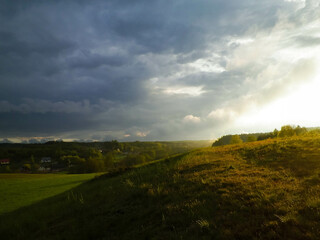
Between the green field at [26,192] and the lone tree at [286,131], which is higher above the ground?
the lone tree at [286,131]

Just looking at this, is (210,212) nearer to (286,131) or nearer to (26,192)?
(26,192)

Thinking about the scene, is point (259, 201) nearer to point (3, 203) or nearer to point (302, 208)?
point (302, 208)

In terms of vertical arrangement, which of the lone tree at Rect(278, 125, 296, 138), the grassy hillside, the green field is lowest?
the green field

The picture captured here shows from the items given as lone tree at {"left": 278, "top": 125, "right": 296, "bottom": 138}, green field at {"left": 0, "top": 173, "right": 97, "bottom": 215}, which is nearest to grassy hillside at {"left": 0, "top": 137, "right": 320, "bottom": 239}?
green field at {"left": 0, "top": 173, "right": 97, "bottom": 215}

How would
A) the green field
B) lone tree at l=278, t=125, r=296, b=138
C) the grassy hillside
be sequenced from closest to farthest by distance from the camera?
the grassy hillside, the green field, lone tree at l=278, t=125, r=296, b=138

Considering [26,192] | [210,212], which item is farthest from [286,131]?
[26,192]

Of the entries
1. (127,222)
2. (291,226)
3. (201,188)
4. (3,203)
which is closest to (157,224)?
(127,222)

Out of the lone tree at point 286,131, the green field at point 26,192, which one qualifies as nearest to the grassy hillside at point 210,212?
the green field at point 26,192

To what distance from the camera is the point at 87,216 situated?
992 cm

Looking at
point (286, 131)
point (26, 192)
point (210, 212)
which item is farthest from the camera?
point (286, 131)

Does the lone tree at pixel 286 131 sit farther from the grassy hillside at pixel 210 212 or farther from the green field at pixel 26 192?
Result: the green field at pixel 26 192

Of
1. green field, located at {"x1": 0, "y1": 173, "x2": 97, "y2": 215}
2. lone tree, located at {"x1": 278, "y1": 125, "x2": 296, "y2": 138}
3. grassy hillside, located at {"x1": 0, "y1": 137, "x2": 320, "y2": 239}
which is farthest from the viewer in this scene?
lone tree, located at {"x1": 278, "y1": 125, "x2": 296, "y2": 138}

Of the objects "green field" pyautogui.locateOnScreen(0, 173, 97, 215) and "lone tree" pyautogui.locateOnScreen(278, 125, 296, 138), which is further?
"lone tree" pyautogui.locateOnScreen(278, 125, 296, 138)

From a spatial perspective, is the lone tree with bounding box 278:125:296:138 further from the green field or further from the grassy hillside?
the green field
